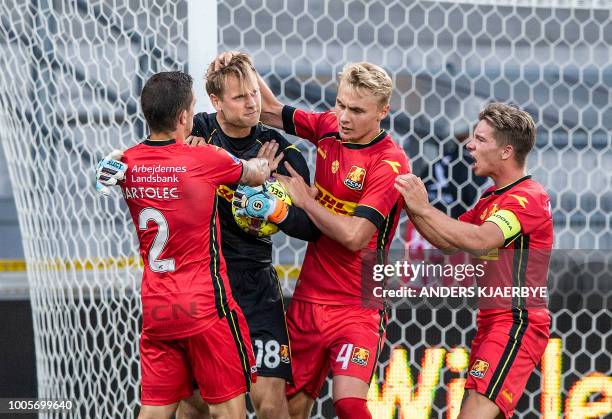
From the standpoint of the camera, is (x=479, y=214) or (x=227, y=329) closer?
(x=227, y=329)

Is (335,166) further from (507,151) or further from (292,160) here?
(507,151)

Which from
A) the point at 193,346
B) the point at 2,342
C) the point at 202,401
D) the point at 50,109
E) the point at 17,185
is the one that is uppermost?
the point at 50,109

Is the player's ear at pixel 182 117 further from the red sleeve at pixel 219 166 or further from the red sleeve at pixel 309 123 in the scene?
A: the red sleeve at pixel 309 123

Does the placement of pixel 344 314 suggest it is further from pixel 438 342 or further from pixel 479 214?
pixel 438 342

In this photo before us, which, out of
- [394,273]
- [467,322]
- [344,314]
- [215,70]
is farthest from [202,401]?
[467,322]

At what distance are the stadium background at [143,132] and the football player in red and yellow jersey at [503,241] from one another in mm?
924

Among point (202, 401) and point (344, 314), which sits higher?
point (344, 314)

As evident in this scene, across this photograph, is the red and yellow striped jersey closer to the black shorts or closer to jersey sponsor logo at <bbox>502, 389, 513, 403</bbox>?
the black shorts

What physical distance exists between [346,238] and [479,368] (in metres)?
0.66

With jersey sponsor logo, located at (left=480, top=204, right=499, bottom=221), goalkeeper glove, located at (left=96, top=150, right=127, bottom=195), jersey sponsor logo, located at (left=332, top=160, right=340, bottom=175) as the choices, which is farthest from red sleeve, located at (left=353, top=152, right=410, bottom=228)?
goalkeeper glove, located at (left=96, top=150, right=127, bottom=195)

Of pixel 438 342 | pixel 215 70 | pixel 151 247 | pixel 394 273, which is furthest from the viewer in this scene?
pixel 438 342

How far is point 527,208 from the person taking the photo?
3.54 m

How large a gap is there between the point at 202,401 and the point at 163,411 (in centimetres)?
33

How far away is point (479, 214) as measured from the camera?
3691mm
